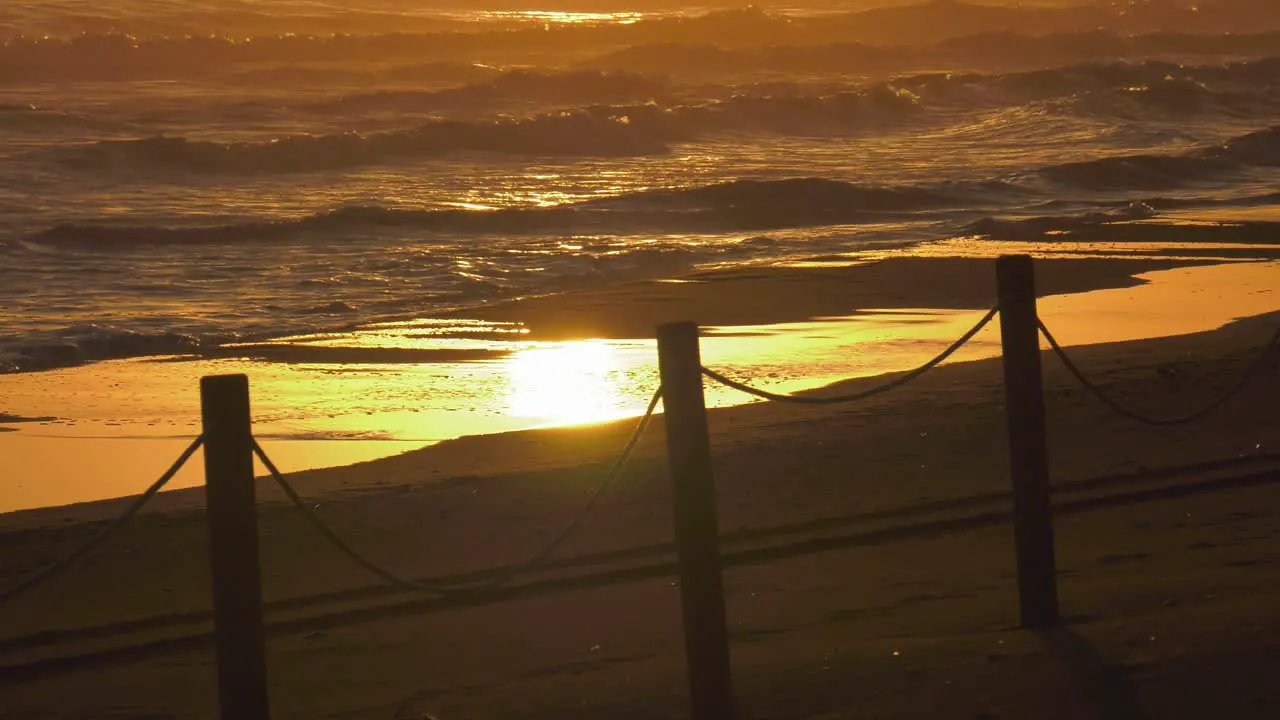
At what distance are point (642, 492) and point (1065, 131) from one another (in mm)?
31462

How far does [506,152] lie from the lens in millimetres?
34625

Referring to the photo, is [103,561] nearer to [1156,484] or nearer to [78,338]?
[1156,484]

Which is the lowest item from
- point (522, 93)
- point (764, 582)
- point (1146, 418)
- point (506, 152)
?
point (764, 582)

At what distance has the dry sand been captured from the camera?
4.95 m

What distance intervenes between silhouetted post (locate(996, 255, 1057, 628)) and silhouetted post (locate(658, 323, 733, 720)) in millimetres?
1412

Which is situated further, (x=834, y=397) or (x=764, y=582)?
(x=764, y=582)

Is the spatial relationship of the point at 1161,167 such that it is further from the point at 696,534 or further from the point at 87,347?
the point at 696,534

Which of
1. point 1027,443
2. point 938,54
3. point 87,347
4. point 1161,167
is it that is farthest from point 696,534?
point 938,54

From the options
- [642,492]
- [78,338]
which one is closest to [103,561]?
[642,492]

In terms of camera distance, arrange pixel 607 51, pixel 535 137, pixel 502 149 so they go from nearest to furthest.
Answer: pixel 502 149 → pixel 535 137 → pixel 607 51

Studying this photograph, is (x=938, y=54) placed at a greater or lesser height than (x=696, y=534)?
greater

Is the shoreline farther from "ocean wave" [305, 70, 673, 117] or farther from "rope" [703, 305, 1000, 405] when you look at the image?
"ocean wave" [305, 70, 673, 117]

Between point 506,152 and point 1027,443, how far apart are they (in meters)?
29.9

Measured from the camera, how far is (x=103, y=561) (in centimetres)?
724
